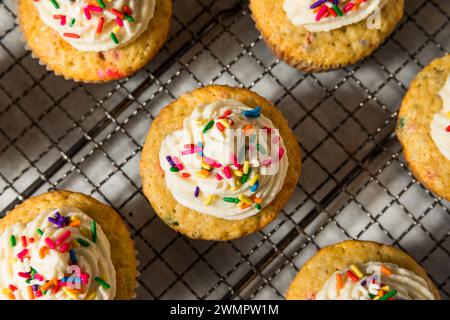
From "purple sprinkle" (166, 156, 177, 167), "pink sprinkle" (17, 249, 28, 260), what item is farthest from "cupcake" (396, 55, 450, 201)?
"pink sprinkle" (17, 249, 28, 260)

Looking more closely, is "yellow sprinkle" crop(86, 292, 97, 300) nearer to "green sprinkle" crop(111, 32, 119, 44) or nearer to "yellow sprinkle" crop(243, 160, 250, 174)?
"yellow sprinkle" crop(243, 160, 250, 174)

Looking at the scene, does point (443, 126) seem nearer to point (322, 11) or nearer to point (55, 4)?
point (322, 11)

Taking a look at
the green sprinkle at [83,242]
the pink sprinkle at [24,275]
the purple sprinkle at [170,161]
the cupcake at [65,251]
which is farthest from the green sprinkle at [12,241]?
the purple sprinkle at [170,161]
